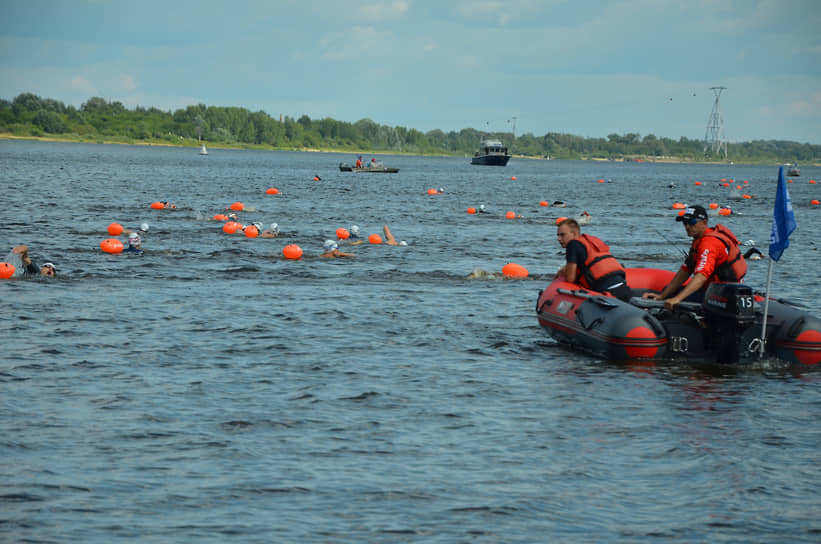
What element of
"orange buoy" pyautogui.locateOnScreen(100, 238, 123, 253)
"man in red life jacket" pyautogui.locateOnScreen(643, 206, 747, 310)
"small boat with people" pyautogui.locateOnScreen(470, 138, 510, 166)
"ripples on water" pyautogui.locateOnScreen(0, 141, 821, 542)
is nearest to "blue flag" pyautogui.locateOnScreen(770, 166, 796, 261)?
"man in red life jacket" pyautogui.locateOnScreen(643, 206, 747, 310)

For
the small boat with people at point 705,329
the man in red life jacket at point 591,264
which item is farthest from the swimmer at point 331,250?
the small boat with people at point 705,329

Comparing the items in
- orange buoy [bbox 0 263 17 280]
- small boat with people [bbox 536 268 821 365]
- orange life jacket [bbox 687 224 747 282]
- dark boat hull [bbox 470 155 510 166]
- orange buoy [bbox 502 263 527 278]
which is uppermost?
dark boat hull [bbox 470 155 510 166]

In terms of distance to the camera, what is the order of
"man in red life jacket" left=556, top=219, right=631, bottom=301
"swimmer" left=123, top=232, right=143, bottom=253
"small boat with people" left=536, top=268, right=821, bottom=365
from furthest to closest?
"swimmer" left=123, top=232, right=143, bottom=253
"man in red life jacket" left=556, top=219, right=631, bottom=301
"small boat with people" left=536, top=268, right=821, bottom=365

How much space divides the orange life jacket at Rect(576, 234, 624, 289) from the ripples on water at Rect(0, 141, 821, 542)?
118cm

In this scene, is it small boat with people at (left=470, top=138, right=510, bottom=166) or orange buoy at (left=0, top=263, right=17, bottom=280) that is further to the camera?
small boat with people at (left=470, top=138, right=510, bottom=166)

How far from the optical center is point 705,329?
496 inches

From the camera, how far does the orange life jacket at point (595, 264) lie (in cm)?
1365

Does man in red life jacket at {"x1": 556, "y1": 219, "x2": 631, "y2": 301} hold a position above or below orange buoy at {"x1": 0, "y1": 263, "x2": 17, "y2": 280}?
above

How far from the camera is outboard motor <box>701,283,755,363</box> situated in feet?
38.9

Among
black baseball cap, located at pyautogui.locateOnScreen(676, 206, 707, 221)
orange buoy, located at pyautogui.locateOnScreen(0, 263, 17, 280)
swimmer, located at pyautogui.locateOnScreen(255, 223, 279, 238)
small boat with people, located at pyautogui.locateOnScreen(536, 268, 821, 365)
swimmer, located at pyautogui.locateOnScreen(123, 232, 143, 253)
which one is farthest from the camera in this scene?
swimmer, located at pyautogui.locateOnScreen(255, 223, 279, 238)

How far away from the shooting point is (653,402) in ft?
36.0

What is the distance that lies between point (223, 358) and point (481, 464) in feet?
17.4

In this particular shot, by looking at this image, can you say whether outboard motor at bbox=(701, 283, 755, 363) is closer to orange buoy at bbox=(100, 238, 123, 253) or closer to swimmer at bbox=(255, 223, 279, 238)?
orange buoy at bbox=(100, 238, 123, 253)

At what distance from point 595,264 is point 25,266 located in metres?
11.9
